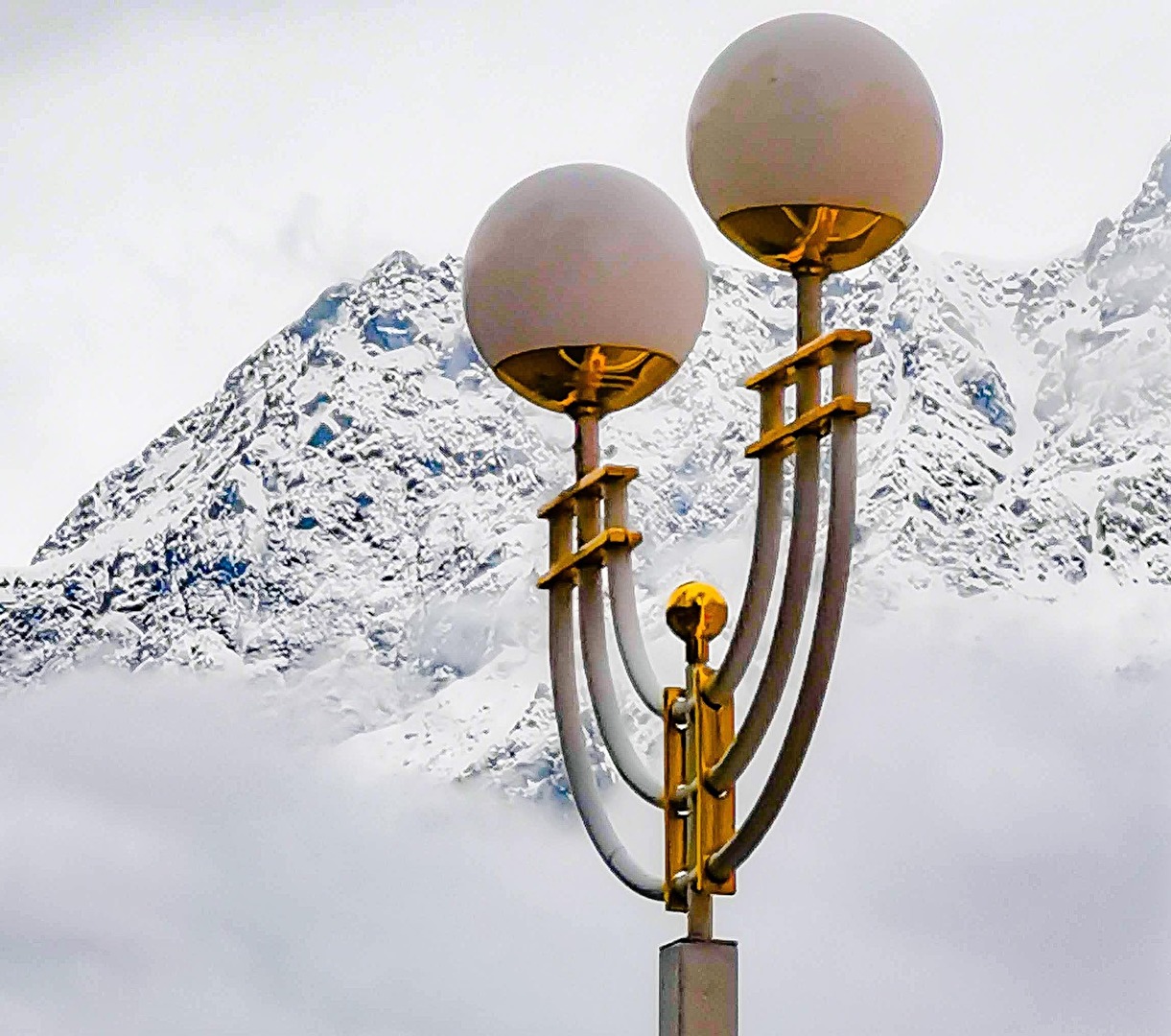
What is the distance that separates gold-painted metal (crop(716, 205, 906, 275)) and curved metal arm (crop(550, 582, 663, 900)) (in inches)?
26.3

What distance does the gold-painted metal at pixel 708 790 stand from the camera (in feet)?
13.0

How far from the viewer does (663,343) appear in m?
4.22

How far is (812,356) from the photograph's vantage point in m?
3.74

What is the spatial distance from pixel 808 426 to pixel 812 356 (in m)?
0.10

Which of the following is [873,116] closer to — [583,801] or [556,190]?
[556,190]

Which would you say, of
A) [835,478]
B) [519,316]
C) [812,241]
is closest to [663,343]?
[519,316]

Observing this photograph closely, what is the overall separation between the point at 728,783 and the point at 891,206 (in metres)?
0.75

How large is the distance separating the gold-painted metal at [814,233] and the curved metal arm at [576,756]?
668mm

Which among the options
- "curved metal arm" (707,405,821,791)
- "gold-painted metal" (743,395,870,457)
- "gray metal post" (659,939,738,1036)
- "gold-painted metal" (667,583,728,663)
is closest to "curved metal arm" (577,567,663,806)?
"gold-painted metal" (667,583,728,663)

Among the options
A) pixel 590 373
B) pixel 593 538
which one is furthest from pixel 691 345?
pixel 593 538

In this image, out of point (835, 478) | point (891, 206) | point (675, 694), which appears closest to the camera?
point (835, 478)

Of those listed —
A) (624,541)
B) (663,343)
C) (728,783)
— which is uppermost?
(663,343)

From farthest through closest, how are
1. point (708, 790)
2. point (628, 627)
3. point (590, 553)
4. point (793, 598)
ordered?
point (590, 553), point (628, 627), point (708, 790), point (793, 598)

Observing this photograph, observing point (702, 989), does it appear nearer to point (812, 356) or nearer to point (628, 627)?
→ point (628, 627)
